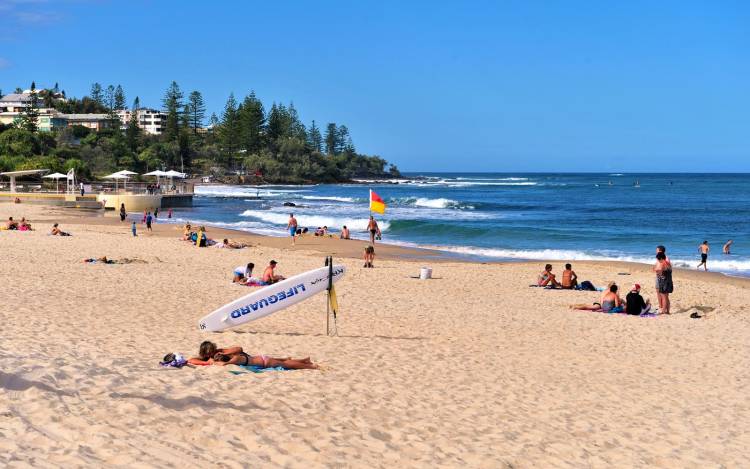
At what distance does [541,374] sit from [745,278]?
49.3 feet

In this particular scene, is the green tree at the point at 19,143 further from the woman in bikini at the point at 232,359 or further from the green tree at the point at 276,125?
the woman in bikini at the point at 232,359

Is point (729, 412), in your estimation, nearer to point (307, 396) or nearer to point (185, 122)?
point (307, 396)

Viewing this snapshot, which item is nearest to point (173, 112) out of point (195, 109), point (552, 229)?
point (195, 109)

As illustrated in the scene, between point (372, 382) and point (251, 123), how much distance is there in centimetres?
12098

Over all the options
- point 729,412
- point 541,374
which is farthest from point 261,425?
point 729,412

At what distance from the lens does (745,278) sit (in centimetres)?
2116

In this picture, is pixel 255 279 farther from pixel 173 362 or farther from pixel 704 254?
pixel 704 254

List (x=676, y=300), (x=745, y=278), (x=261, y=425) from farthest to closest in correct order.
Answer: (x=745, y=278) → (x=676, y=300) → (x=261, y=425)

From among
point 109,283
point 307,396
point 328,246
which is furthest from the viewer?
point 328,246

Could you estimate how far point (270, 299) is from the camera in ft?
31.5

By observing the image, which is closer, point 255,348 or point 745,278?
point 255,348

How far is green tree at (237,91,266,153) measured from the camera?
12412 centimetres

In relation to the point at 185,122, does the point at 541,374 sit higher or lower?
lower

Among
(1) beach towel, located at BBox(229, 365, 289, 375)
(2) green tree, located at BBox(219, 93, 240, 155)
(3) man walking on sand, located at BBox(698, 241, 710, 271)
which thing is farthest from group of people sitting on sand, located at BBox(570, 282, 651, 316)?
(2) green tree, located at BBox(219, 93, 240, 155)
